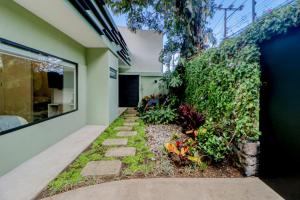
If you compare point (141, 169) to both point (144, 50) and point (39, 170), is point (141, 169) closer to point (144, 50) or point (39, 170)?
point (39, 170)

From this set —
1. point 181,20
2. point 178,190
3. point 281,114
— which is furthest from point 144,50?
point 178,190

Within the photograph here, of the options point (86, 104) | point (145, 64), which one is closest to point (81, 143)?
point (86, 104)

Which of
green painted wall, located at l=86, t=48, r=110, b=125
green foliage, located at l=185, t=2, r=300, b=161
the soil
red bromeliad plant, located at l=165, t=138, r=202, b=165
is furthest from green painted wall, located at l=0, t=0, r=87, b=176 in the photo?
green foliage, located at l=185, t=2, r=300, b=161

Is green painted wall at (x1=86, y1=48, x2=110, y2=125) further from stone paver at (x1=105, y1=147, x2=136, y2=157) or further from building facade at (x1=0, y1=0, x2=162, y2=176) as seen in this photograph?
stone paver at (x1=105, y1=147, x2=136, y2=157)

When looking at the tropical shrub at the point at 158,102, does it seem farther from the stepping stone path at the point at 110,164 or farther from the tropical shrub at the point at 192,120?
the stepping stone path at the point at 110,164

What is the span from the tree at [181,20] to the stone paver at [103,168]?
621cm

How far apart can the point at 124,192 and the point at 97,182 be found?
53cm

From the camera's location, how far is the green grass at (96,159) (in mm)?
3145

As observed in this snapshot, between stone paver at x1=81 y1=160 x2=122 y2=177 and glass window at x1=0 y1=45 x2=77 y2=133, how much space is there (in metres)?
1.44

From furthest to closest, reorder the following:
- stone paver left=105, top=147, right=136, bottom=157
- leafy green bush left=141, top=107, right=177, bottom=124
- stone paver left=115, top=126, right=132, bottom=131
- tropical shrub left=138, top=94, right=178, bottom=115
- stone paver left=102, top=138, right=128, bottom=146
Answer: tropical shrub left=138, top=94, right=178, bottom=115
leafy green bush left=141, top=107, right=177, bottom=124
stone paver left=115, top=126, right=132, bottom=131
stone paver left=102, top=138, right=128, bottom=146
stone paver left=105, top=147, right=136, bottom=157

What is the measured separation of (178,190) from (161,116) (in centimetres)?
545

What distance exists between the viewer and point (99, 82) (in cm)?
788

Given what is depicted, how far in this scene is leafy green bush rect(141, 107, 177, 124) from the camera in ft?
27.1

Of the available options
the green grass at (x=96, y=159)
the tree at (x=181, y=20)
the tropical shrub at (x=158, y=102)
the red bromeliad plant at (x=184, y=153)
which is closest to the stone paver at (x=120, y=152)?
the green grass at (x=96, y=159)
